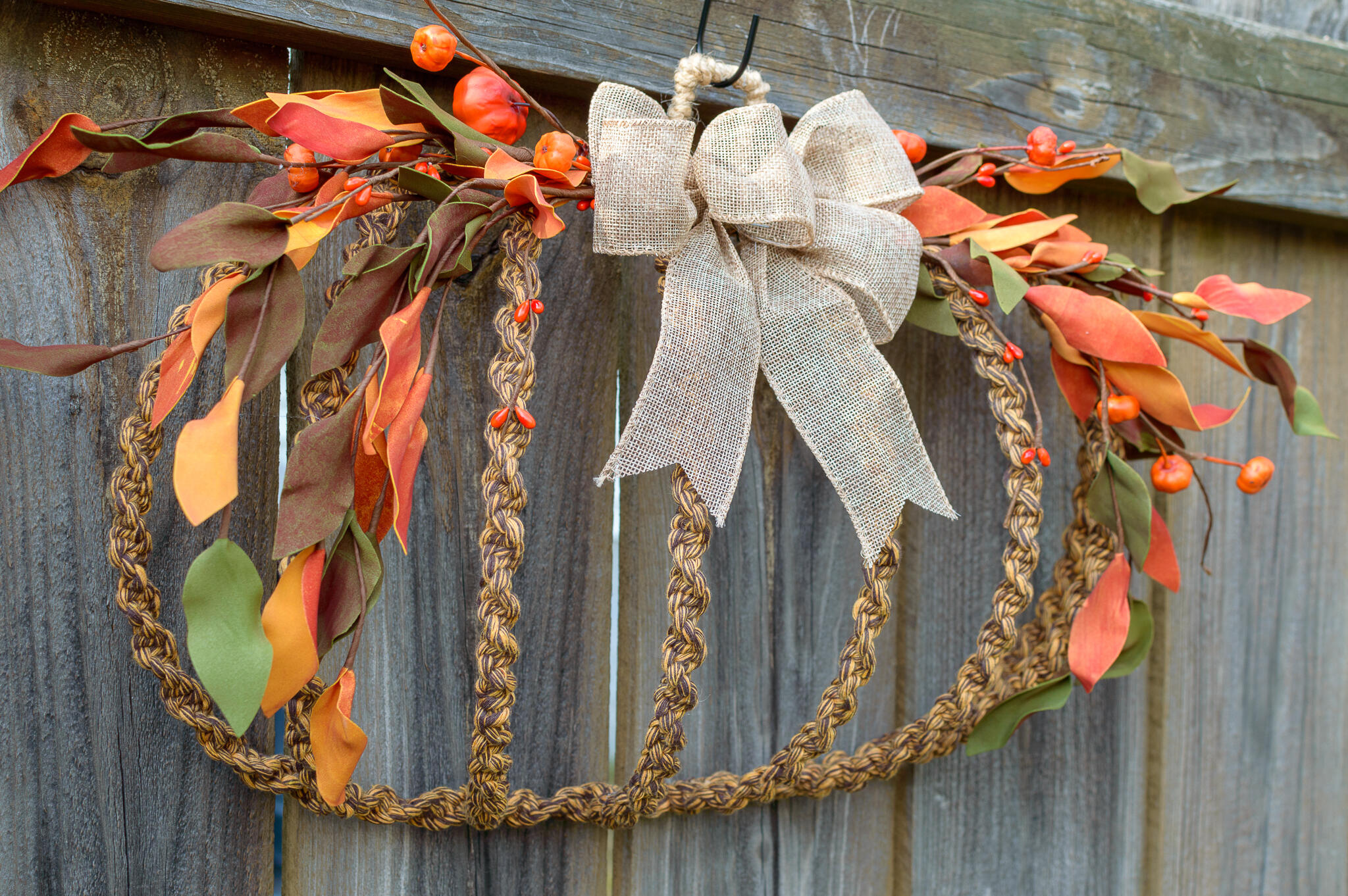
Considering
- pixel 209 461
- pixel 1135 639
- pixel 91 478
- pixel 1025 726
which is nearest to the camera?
pixel 209 461

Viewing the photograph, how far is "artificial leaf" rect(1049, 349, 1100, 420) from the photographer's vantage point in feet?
1.93

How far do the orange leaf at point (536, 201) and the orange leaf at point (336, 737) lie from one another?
0.79 feet

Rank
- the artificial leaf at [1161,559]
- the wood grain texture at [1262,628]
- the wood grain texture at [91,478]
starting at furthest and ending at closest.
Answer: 1. the wood grain texture at [1262,628]
2. the artificial leaf at [1161,559]
3. the wood grain texture at [91,478]

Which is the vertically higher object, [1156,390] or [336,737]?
[1156,390]

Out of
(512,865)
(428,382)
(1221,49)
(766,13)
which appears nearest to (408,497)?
(428,382)

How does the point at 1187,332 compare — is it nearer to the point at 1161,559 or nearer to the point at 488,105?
the point at 1161,559

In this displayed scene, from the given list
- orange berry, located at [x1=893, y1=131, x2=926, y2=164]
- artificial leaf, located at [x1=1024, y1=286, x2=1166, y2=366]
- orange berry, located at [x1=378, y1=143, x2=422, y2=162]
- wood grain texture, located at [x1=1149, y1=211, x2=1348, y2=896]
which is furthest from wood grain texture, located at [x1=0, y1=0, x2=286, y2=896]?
wood grain texture, located at [x1=1149, y1=211, x2=1348, y2=896]

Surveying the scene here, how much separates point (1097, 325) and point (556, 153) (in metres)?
0.34

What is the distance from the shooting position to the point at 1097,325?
55cm

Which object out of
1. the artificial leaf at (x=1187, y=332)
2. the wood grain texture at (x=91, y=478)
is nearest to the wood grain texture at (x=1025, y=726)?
the artificial leaf at (x=1187, y=332)

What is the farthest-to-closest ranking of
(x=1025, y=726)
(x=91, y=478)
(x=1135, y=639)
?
(x=1025, y=726), (x=1135, y=639), (x=91, y=478)

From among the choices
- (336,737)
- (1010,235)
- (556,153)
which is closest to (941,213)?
(1010,235)

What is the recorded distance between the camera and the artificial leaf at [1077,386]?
0.59m

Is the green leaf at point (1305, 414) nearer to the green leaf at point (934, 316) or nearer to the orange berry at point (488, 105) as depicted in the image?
the green leaf at point (934, 316)
